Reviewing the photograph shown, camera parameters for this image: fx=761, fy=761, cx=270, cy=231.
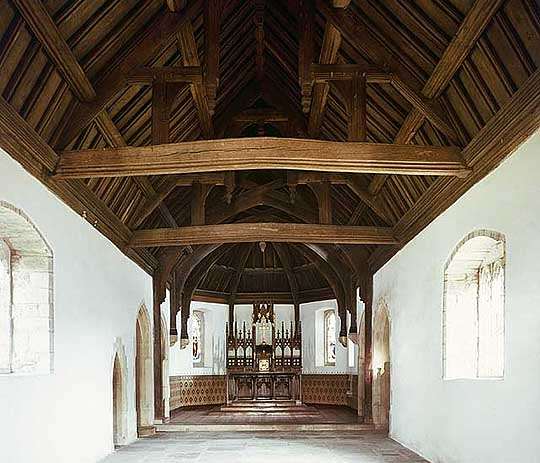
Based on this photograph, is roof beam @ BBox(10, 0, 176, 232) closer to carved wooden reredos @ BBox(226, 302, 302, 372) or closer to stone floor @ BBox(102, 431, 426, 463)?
stone floor @ BBox(102, 431, 426, 463)

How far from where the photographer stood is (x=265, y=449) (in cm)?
952

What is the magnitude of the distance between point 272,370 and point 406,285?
24.7ft

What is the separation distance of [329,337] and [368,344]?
5857 millimetres

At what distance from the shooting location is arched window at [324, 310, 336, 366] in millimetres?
18298

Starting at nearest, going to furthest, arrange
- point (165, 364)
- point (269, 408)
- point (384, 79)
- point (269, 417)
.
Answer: point (384, 79), point (269, 417), point (165, 364), point (269, 408)

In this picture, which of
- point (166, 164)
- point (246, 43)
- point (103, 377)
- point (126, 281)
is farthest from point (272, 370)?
point (166, 164)

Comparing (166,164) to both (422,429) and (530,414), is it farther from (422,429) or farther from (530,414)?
(422,429)

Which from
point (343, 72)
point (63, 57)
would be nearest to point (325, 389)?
point (343, 72)

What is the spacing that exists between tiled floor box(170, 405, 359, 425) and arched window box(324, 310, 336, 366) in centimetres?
226

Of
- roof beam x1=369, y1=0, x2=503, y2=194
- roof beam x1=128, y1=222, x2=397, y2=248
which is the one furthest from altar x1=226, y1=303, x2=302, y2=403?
roof beam x1=369, y1=0, x2=503, y2=194

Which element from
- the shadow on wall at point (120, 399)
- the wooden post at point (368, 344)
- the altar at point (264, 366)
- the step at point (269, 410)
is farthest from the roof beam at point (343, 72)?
the altar at point (264, 366)

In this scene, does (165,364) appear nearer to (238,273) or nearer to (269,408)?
(269,408)

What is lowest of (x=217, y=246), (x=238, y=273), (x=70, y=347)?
(x=70, y=347)

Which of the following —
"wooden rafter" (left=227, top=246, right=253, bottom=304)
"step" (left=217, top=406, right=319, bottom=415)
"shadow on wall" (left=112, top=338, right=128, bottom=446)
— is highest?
"wooden rafter" (left=227, top=246, right=253, bottom=304)
